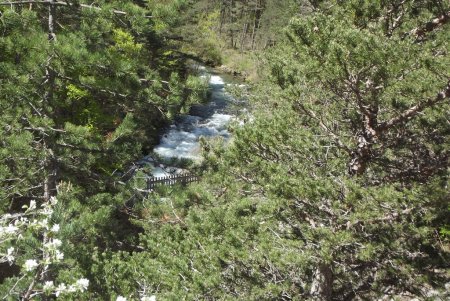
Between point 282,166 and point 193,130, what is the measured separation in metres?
15.4

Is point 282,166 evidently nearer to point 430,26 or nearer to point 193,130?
point 430,26

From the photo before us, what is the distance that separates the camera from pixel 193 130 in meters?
19.7

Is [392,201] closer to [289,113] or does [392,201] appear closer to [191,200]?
[289,113]

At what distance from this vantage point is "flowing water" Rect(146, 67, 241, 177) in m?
16.8

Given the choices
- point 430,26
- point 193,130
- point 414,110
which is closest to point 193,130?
point 193,130

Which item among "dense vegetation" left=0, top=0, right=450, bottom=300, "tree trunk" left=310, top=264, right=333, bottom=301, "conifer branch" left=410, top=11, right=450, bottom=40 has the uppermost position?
"conifer branch" left=410, top=11, right=450, bottom=40

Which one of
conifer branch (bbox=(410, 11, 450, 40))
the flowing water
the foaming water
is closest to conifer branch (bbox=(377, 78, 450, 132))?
conifer branch (bbox=(410, 11, 450, 40))

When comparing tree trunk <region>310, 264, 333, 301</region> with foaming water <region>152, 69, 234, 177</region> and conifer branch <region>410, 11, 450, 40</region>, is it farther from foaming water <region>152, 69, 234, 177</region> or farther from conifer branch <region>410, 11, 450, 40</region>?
foaming water <region>152, 69, 234, 177</region>

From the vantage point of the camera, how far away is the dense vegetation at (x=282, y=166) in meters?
3.67

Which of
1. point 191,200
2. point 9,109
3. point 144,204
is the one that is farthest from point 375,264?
point 9,109

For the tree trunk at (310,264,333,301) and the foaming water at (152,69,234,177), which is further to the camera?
the foaming water at (152,69,234,177)

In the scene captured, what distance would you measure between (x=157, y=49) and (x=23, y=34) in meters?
13.0

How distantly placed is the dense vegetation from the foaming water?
28.6ft

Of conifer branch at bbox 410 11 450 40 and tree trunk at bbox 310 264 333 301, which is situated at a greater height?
conifer branch at bbox 410 11 450 40
